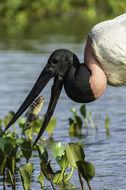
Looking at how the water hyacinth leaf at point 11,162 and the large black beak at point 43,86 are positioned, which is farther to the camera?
the large black beak at point 43,86

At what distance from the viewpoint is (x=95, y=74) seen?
5.80 m

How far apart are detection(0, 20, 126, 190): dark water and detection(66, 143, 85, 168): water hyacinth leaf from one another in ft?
2.26

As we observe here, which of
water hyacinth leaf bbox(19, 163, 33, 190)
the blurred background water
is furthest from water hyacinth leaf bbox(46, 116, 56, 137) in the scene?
water hyacinth leaf bbox(19, 163, 33, 190)

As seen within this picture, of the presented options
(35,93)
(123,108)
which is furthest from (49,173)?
(123,108)

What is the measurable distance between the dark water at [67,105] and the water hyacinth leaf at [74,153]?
0.69 metres

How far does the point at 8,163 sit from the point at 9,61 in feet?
30.2

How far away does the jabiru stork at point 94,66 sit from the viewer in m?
5.68

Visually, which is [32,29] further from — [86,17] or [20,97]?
[20,97]

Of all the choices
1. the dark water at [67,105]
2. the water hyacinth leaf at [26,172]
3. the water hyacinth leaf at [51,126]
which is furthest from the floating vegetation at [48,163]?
the water hyacinth leaf at [51,126]

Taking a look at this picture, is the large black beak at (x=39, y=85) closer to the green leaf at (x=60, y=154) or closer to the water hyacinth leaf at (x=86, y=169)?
the green leaf at (x=60, y=154)

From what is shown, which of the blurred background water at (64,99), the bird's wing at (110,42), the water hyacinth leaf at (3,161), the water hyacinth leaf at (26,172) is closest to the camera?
the water hyacinth leaf at (26,172)

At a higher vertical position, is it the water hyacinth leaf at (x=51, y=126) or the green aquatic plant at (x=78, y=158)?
the green aquatic plant at (x=78, y=158)

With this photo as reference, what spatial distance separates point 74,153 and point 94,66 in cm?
103

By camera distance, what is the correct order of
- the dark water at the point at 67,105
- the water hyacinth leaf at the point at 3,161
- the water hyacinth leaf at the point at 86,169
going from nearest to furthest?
the water hyacinth leaf at the point at 86,169 < the water hyacinth leaf at the point at 3,161 < the dark water at the point at 67,105
